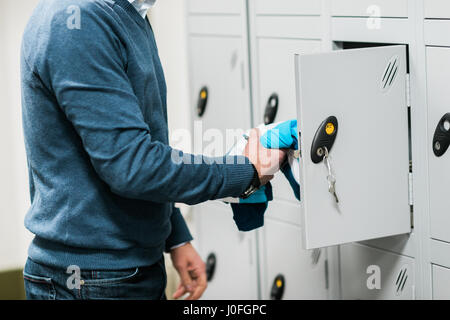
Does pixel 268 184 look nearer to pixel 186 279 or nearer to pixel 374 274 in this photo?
pixel 186 279

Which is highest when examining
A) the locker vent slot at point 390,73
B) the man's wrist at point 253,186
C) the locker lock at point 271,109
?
the locker vent slot at point 390,73

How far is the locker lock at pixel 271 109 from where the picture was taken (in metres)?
1.89

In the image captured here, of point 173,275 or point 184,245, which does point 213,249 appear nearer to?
point 173,275

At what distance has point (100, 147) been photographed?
1050 mm

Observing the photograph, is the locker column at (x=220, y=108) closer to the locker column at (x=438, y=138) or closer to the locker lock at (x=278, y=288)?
the locker lock at (x=278, y=288)

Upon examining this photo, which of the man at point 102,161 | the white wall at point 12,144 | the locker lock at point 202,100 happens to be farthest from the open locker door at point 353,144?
the white wall at point 12,144

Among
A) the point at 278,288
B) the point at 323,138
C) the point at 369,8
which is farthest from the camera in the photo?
the point at 278,288

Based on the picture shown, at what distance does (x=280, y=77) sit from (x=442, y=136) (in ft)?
1.91

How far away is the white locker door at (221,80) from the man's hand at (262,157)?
0.76 meters

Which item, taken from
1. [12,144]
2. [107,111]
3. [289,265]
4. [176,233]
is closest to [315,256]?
[289,265]

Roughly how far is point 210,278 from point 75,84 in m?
1.48

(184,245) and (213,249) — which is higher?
(184,245)
